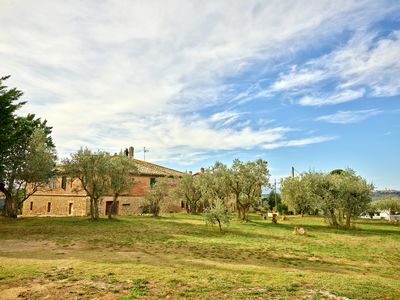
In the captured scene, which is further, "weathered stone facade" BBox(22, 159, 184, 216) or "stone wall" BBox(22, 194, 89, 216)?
"weathered stone facade" BBox(22, 159, 184, 216)

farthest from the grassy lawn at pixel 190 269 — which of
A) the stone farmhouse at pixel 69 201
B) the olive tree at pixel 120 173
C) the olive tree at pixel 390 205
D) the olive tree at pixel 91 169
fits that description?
the olive tree at pixel 390 205

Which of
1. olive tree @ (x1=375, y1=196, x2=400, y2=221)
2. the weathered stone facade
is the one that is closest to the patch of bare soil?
the weathered stone facade

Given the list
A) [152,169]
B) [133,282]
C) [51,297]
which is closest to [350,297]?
[133,282]

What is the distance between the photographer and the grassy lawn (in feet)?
24.4

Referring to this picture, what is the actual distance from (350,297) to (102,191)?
26618 millimetres

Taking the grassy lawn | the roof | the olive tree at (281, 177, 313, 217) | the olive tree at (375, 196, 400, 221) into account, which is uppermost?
the roof

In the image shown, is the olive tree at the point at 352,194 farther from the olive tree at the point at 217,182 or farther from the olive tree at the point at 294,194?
the olive tree at the point at 294,194

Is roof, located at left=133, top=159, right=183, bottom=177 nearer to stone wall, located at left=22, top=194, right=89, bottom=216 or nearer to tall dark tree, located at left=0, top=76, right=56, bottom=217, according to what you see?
stone wall, located at left=22, top=194, right=89, bottom=216

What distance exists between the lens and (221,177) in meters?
33.5

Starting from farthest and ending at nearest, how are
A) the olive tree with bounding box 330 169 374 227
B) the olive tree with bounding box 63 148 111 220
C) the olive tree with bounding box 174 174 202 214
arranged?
1. the olive tree with bounding box 174 174 202 214
2. the olive tree with bounding box 63 148 111 220
3. the olive tree with bounding box 330 169 374 227

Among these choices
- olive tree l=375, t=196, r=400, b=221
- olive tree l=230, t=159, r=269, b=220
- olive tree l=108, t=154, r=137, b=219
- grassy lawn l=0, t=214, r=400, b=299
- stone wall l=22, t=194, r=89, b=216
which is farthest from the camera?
olive tree l=375, t=196, r=400, b=221

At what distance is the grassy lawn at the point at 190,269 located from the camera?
745cm

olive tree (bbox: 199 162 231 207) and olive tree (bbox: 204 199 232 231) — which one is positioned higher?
olive tree (bbox: 199 162 231 207)

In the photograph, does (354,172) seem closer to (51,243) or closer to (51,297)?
(51,243)
